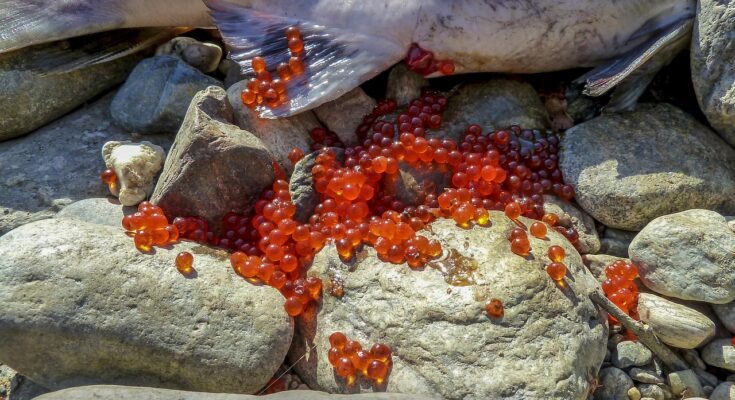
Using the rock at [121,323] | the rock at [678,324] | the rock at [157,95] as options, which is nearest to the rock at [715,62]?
the rock at [678,324]

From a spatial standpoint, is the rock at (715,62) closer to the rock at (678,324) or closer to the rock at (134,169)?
the rock at (678,324)

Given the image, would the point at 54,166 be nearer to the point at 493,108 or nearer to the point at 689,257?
the point at 493,108

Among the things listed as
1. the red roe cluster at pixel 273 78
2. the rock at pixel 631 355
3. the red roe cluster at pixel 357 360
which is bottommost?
the rock at pixel 631 355

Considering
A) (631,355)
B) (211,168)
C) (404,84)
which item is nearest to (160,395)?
(211,168)

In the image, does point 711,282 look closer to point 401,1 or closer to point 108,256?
point 401,1

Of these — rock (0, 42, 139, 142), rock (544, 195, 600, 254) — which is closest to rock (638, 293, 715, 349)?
rock (544, 195, 600, 254)

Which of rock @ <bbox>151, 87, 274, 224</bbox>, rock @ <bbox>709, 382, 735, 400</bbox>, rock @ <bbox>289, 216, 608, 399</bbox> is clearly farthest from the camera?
rock @ <bbox>151, 87, 274, 224</bbox>

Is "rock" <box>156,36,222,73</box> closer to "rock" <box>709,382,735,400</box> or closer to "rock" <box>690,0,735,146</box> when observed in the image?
"rock" <box>690,0,735,146</box>

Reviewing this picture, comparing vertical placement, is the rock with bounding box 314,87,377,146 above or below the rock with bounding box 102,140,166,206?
above
